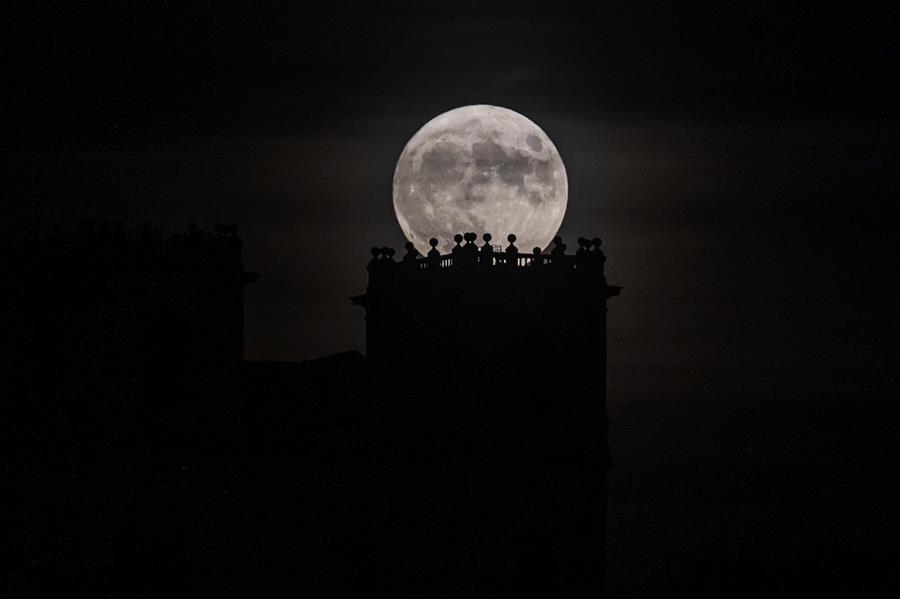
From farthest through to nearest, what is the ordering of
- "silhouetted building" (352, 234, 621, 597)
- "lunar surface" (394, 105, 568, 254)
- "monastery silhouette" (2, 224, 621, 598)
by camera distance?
"silhouetted building" (352, 234, 621, 597)
"lunar surface" (394, 105, 568, 254)
"monastery silhouette" (2, 224, 621, 598)

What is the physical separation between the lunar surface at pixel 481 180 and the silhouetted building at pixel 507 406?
3.04ft

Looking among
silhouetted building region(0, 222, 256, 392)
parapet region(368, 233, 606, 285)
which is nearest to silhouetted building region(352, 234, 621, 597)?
parapet region(368, 233, 606, 285)

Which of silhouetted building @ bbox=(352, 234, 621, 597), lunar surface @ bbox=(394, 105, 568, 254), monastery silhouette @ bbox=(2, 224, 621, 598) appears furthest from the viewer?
silhouetted building @ bbox=(352, 234, 621, 597)

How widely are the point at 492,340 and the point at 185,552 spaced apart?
13.3m

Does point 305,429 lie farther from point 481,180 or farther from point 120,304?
point 481,180

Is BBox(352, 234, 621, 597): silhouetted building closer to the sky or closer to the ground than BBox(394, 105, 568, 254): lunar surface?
closer to the ground

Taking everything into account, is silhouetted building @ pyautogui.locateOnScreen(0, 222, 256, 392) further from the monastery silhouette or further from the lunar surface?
the lunar surface

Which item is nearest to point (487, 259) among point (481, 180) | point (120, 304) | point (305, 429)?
point (481, 180)

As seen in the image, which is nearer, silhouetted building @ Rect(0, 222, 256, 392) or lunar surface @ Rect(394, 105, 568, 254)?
silhouetted building @ Rect(0, 222, 256, 392)

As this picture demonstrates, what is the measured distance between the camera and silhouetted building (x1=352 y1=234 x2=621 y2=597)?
76375 mm

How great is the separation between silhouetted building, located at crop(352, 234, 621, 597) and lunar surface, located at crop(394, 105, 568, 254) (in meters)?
0.93

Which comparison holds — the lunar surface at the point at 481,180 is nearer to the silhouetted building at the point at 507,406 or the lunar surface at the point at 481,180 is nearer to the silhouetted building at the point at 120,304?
the silhouetted building at the point at 507,406

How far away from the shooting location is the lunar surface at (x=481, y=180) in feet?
247

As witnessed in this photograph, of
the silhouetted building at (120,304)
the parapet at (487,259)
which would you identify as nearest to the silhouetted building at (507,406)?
the parapet at (487,259)
